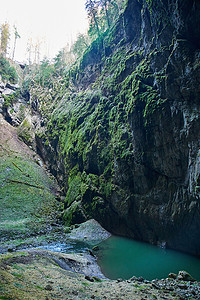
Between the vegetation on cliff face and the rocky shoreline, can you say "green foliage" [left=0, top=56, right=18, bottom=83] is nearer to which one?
the vegetation on cliff face

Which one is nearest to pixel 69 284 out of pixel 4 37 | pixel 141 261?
pixel 141 261

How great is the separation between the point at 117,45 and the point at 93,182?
16.5 m

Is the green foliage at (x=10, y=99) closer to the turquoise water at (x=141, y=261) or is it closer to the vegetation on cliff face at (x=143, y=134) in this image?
the vegetation on cliff face at (x=143, y=134)

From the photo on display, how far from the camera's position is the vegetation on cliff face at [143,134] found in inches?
519

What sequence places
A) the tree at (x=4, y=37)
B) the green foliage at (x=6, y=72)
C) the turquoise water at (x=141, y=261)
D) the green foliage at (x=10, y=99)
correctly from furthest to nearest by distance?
the tree at (x=4, y=37)
the green foliage at (x=6, y=72)
the green foliage at (x=10, y=99)
the turquoise water at (x=141, y=261)

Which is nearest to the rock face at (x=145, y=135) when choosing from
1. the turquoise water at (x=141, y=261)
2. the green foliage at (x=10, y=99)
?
the turquoise water at (x=141, y=261)

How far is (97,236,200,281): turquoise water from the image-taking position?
33.2 feet

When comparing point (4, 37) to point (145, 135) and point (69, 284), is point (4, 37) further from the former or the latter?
point (69, 284)

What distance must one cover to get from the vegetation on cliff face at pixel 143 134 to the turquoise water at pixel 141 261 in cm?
125

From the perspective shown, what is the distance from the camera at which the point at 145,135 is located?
618 inches

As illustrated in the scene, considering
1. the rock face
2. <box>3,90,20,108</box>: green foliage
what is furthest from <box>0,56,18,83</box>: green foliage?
the rock face

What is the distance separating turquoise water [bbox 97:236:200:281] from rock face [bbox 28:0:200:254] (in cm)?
123

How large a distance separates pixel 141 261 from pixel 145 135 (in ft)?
29.1

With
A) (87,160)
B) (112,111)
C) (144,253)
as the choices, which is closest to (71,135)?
(87,160)
